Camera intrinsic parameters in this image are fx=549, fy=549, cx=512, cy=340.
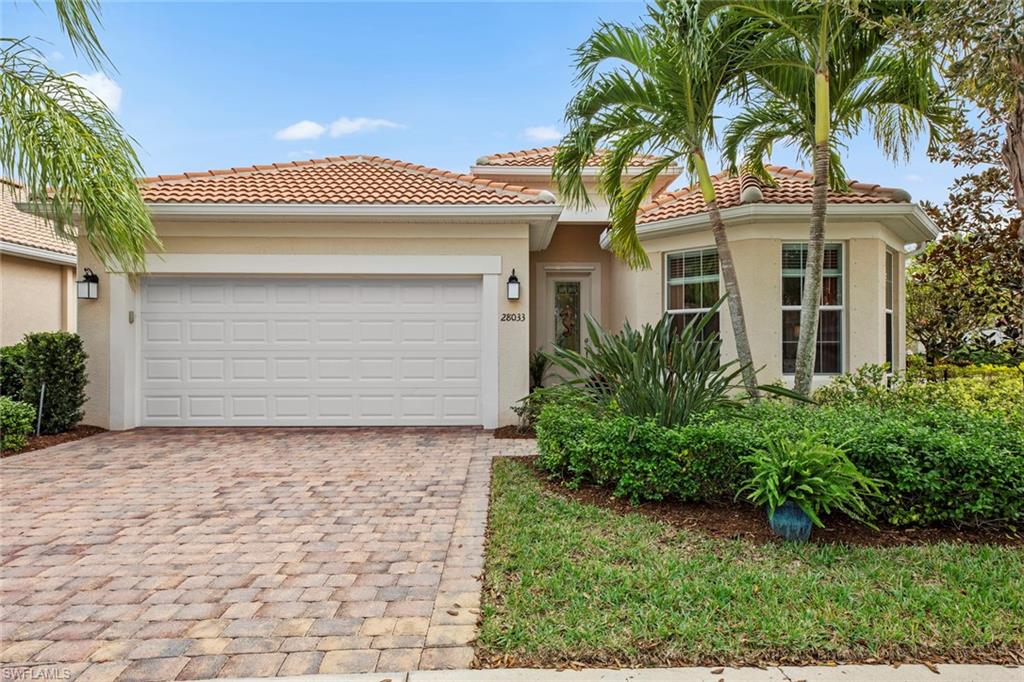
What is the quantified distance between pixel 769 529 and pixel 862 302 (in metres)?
6.63

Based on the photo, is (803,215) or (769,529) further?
(803,215)

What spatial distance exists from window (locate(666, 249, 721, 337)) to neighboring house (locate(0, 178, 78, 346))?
40.5 feet

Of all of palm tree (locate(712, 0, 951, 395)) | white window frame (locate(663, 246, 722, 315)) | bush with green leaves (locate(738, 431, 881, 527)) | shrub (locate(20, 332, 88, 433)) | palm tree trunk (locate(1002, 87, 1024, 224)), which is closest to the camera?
bush with green leaves (locate(738, 431, 881, 527))

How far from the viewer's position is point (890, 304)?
1041 centimetres

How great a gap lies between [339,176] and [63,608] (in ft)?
27.8

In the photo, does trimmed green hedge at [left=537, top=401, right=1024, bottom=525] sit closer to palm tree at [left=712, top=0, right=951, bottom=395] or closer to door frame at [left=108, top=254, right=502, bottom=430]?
palm tree at [left=712, top=0, right=951, bottom=395]

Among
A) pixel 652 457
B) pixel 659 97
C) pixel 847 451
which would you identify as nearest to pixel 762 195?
pixel 659 97

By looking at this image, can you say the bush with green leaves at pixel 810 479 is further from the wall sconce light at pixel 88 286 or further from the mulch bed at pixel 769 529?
the wall sconce light at pixel 88 286

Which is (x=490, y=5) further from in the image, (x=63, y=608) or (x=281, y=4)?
(x=63, y=608)

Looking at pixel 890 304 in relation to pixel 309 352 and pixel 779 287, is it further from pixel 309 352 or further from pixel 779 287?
pixel 309 352

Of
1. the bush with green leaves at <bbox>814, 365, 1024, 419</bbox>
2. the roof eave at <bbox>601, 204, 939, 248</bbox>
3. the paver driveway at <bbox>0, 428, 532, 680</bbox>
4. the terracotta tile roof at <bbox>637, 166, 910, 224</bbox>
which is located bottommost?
the paver driveway at <bbox>0, 428, 532, 680</bbox>

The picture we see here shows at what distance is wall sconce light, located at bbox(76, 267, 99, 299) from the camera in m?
9.03

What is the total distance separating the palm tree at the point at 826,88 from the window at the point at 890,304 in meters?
3.18

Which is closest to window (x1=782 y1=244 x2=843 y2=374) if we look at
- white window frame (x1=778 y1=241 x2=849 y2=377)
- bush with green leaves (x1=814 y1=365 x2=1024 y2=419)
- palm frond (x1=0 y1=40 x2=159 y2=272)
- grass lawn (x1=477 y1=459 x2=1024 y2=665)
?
white window frame (x1=778 y1=241 x2=849 y2=377)
